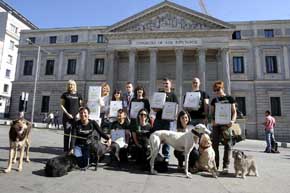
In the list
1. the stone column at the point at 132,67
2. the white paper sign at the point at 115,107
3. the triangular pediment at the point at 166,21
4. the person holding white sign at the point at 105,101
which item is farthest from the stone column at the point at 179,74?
the white paper sign at the point at 115,107

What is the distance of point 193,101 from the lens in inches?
275

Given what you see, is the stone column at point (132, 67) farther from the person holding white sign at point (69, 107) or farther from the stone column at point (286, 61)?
the person holding white sign at point (69, 107)

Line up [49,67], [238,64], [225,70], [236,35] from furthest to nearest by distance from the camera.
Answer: [49,67]
[236,35]
[238,64]
[225,70]

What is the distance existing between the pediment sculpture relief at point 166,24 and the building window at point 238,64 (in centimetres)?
625

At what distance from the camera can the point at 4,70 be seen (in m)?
46.4

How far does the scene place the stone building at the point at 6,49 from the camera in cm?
4528

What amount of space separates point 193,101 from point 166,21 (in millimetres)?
26614

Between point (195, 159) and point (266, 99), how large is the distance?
2847 cm

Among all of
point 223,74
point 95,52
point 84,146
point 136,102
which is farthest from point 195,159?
point 95,52

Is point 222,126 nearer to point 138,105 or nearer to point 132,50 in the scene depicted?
point 138,105

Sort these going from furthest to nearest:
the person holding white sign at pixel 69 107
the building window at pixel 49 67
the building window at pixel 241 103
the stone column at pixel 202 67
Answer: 1. the building window at pixel 49 67
2. the building window at pixel 241 103
3. the stone column at pixel 202 67
4. the person holding white sign at pixel 69 107

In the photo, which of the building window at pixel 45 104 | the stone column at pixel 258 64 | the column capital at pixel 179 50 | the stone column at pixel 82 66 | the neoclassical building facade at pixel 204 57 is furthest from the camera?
the building window at pixel 45 104

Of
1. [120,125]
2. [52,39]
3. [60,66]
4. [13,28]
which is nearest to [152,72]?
[60,66]

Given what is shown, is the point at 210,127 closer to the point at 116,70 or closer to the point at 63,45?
the point at 116,70
